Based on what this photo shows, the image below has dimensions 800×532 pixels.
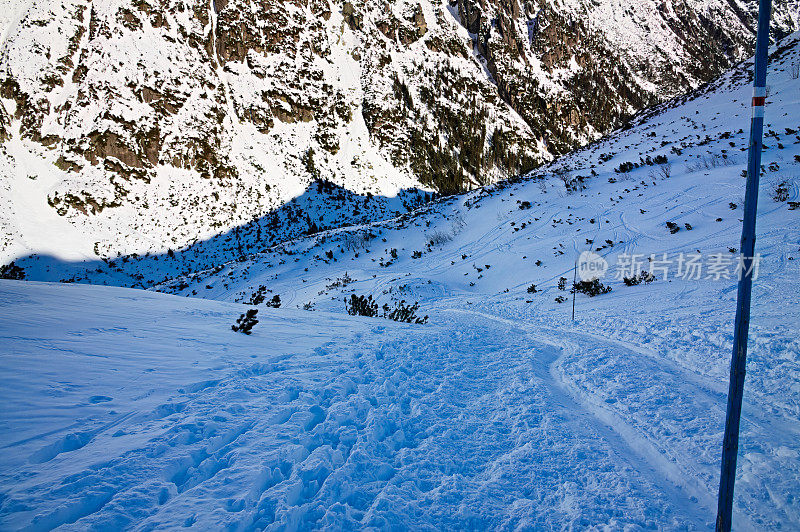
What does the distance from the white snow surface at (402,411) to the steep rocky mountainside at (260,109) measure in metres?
38.9

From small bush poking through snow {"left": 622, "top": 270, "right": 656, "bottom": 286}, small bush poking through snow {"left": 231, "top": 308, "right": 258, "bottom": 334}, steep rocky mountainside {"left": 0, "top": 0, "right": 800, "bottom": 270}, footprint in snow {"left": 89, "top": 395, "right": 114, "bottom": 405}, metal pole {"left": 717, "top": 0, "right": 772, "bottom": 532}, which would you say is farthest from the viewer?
steep rocky mountainside {"left": 0, "top": 0, "right": 800, "bottom": 270}

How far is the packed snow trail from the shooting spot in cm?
229

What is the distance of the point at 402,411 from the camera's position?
3861 millimetres

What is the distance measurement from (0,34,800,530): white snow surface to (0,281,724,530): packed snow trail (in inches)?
0.7

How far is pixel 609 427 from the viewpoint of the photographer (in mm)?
3674

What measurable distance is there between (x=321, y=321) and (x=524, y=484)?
5.50 meters

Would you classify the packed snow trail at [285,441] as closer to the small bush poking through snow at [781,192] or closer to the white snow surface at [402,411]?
the white snow surface at [402,411]

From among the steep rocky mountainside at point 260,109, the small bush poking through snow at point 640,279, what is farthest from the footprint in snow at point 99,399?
the steep rocky mountainside at point 260,109

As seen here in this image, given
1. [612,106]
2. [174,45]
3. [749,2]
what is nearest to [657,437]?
[174,45]

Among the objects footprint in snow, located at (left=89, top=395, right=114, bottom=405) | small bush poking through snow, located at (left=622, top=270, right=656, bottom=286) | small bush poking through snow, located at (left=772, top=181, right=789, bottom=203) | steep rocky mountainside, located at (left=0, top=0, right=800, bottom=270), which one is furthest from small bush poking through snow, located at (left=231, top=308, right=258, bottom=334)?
steep rocky mountainside, located at (left=0, top=0, right=800, bottom=270)

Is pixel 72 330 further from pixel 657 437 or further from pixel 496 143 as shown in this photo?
pixel 496 143

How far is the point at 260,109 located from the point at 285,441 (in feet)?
193

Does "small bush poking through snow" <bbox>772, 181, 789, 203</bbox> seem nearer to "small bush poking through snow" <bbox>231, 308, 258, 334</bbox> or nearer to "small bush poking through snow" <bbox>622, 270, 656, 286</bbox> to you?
"small bush poking through snow" <bbox>622, 270, 656, 286</bbox>

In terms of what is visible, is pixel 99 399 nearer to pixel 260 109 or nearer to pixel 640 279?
pixel 640 279
